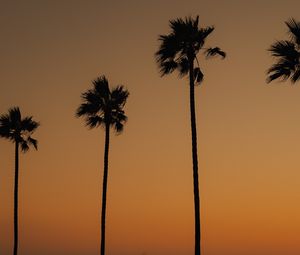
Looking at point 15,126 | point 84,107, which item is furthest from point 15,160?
point 84,107

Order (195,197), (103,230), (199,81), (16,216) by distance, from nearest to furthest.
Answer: (195,197) < (199,81) < (103,230) < (16,216)

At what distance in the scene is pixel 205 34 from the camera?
161 ft

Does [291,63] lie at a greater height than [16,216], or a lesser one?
greater

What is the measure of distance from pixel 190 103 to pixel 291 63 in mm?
9572

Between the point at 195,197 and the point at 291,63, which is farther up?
the point at 291,63

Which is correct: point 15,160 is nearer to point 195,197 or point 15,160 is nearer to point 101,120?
point 101,120

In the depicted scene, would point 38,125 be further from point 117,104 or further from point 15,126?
point 117,104

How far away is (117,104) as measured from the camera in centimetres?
6112

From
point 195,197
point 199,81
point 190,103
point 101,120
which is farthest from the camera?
point 101,120

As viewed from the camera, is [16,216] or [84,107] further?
[16,216]

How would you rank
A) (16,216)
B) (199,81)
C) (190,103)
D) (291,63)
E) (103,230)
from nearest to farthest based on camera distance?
(291,63) → (190,103) → (199,81) → (103,230) → (16,216)

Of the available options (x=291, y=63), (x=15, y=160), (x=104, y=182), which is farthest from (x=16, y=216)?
(x=291, y=63)

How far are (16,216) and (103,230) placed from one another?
1268 centimetres

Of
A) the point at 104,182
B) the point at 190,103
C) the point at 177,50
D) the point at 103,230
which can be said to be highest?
the point at 177,50
